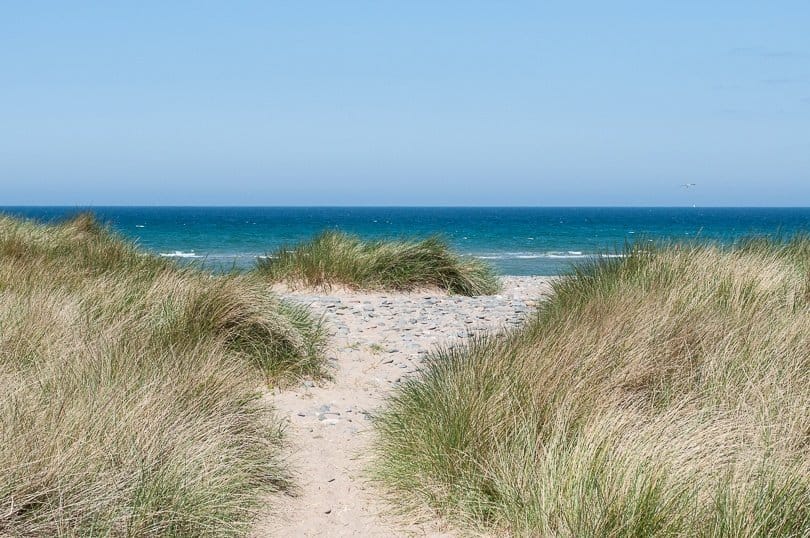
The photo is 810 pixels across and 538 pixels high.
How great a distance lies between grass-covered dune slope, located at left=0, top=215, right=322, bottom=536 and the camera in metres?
3.44

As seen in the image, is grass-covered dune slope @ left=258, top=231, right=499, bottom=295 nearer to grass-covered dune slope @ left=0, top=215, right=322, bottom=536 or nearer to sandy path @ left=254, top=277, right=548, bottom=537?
sandy path @ left=254, top=277, right=548, bottom=537

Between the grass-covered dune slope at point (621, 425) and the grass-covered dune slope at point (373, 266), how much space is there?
548 cm

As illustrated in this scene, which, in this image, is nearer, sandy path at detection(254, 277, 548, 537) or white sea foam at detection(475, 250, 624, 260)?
sandy path at detection(254, 277, 548, 537)

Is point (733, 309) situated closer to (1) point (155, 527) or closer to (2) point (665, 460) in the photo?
(2) point (665, 460)

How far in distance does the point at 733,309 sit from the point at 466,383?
2.77 metres

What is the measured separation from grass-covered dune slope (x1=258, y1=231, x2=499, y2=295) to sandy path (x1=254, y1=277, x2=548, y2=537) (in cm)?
33

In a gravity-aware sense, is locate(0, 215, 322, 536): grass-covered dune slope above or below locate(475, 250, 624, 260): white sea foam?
above

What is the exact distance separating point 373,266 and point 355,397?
5324 millimetres

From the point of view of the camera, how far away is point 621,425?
160 inches

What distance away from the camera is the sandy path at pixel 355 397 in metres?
4.30

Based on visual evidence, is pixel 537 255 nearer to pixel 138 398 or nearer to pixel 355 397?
pixel 355 397

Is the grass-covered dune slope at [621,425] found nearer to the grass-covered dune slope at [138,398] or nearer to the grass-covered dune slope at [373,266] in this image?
the grass-covered dune slope at [138,398]

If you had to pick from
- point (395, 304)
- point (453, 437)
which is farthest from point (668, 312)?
point (395, 304)

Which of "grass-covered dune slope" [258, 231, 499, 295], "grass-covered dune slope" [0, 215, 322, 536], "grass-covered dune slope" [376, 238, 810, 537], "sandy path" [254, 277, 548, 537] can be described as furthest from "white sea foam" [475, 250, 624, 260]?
"grass-covered dune slope" [376, 238, 810, 537]
